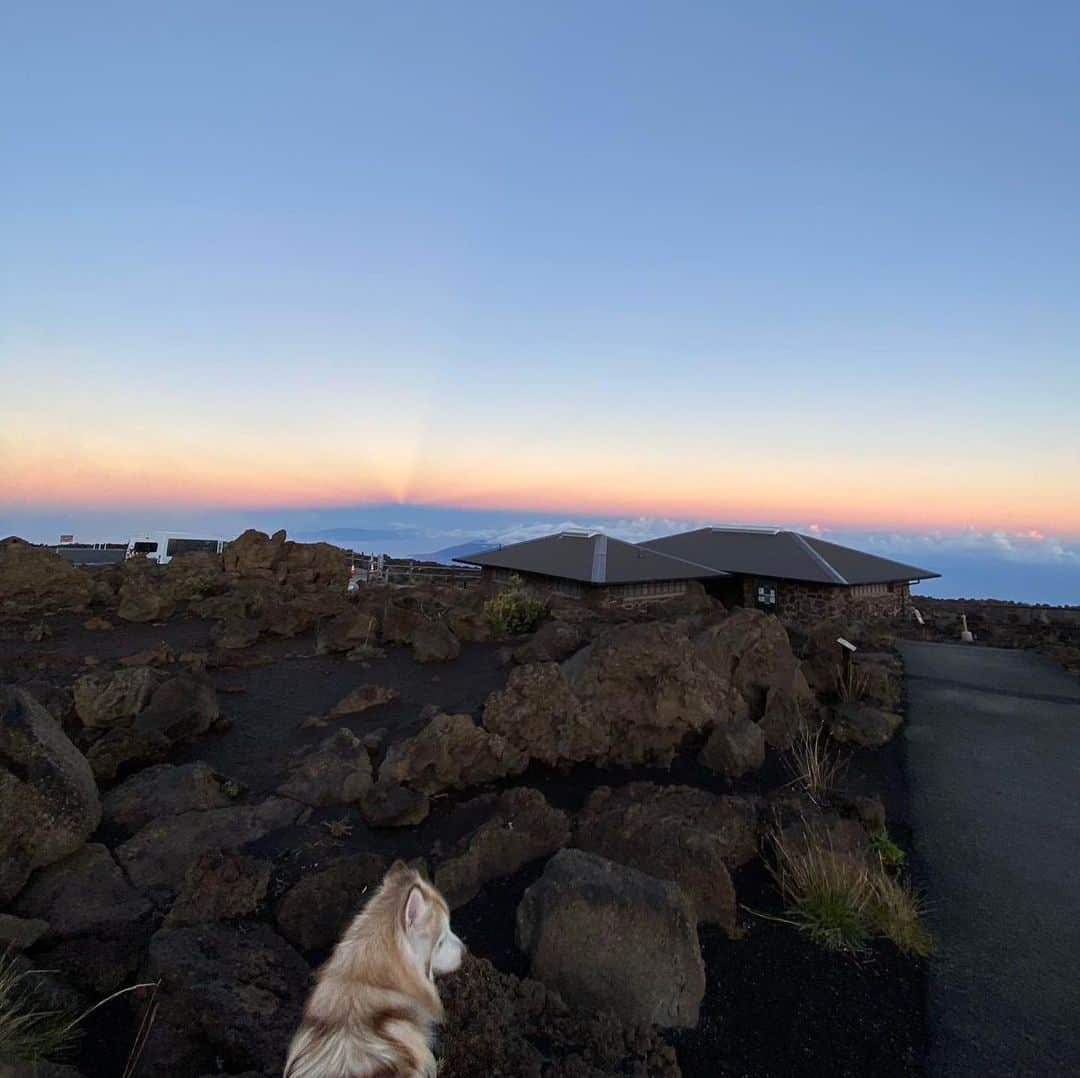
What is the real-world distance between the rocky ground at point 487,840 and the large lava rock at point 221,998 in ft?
0.05

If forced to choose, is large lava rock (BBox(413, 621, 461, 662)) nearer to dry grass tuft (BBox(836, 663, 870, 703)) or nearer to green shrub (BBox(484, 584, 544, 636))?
green shrub (BBox(484, 584, 544, 636))

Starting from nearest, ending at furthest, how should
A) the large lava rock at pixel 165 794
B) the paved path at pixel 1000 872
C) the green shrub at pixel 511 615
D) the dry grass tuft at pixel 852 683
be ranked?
1. the paved path at pixel 1000 872
2. the large lava rock at pixel 165 794
3. the dry grass tuft at pixel 852 683
4. the green shrub at pixel 511 615

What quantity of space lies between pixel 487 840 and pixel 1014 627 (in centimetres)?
2245

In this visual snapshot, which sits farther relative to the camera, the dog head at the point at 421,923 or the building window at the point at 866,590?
the building window at the point at 866,590

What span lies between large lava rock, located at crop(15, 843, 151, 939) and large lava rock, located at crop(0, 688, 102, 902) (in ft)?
0.33

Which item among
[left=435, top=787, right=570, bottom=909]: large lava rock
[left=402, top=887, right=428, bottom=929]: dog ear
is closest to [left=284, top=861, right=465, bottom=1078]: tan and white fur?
[left=402, top=887, right=428, bottom=929]: dog ear

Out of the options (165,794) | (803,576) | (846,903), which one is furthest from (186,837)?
(803,576)

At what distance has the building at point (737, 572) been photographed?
21312mm

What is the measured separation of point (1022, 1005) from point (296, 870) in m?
5.04

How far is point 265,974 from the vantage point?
3.59m

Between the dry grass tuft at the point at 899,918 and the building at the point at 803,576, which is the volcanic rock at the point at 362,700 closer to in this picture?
the dry grass tuft at the point at 899,918

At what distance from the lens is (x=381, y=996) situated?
216cm

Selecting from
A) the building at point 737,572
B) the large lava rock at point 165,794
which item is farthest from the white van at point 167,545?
the large lava rock at point 165,794

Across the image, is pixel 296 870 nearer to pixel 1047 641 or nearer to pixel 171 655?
pixel 171 655
